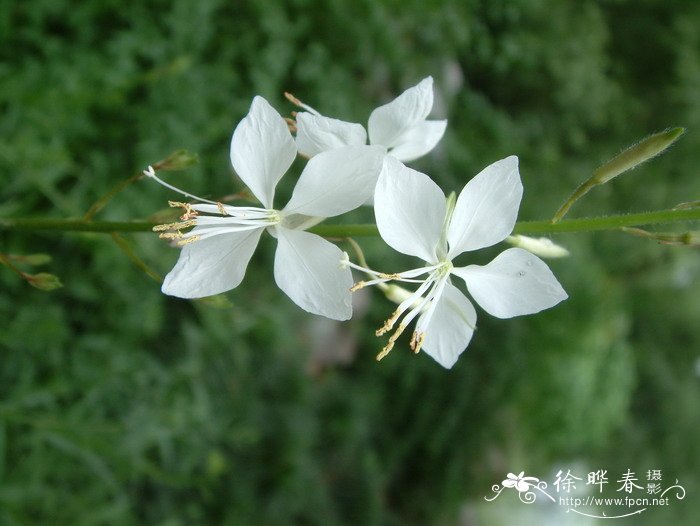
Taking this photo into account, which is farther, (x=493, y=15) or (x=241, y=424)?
(x=493, y=15)

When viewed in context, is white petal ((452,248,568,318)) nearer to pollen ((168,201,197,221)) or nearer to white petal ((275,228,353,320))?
white petal ((275,228,353,320))

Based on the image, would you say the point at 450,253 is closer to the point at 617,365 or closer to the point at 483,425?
the point at 483,425

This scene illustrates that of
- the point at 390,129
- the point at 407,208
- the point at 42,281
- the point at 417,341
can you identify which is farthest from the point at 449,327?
the point at 42,281

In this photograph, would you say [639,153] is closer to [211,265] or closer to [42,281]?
[211,265]

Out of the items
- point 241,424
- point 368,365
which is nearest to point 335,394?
point 368,365

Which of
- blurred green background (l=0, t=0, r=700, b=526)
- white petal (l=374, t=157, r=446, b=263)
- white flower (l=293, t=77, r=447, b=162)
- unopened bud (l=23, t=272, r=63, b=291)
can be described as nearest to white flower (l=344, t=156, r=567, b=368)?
white petal (l=374, t=157, r=446, b=263)

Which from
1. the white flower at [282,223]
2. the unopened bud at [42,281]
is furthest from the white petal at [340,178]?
the unopened bud at [42,281]

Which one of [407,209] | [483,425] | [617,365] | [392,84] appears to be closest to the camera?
[407,209]
